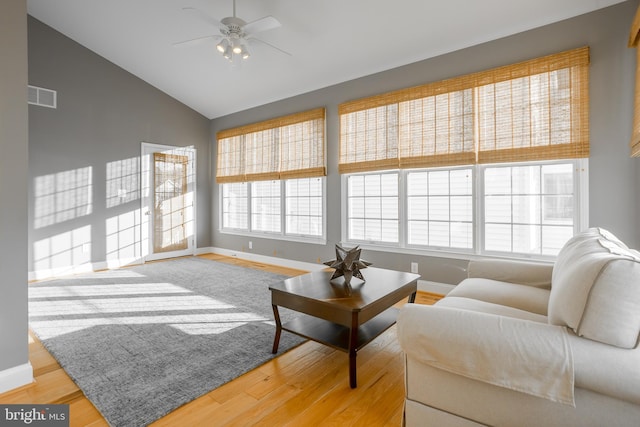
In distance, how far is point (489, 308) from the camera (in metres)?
1.83

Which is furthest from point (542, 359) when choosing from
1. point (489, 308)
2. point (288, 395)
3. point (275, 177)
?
point (275, 177)

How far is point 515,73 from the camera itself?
127 inches

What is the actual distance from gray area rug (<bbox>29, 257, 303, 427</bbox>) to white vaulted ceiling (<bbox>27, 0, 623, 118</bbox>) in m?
2.89

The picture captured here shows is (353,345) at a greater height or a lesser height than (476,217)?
→ lesser

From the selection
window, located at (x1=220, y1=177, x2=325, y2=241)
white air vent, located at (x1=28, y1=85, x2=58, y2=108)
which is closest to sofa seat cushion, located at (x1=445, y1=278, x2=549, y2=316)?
window, located at (x1=220, y1=177, x2=325, y2=241)

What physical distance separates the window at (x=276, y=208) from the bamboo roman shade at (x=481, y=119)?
0.95 metres

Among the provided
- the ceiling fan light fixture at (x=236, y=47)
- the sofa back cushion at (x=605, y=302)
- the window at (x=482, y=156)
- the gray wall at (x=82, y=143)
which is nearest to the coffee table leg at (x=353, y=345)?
the sofa back cushion at (x=605, y=302)

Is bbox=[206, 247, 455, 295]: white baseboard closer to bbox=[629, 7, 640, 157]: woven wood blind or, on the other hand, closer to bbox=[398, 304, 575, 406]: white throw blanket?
bbox=[629, 7, 640, 157]: woven wood blind

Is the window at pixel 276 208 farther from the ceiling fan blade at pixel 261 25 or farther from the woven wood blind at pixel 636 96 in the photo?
the woven wood blind at pixel 636 96

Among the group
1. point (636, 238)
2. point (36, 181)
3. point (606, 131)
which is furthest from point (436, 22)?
point (36, 181)

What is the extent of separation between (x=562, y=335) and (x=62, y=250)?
609 centimetres

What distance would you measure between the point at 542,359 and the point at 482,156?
275 cm

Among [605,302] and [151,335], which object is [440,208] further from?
[151,335]

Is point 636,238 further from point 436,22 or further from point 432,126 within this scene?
point 436,22
